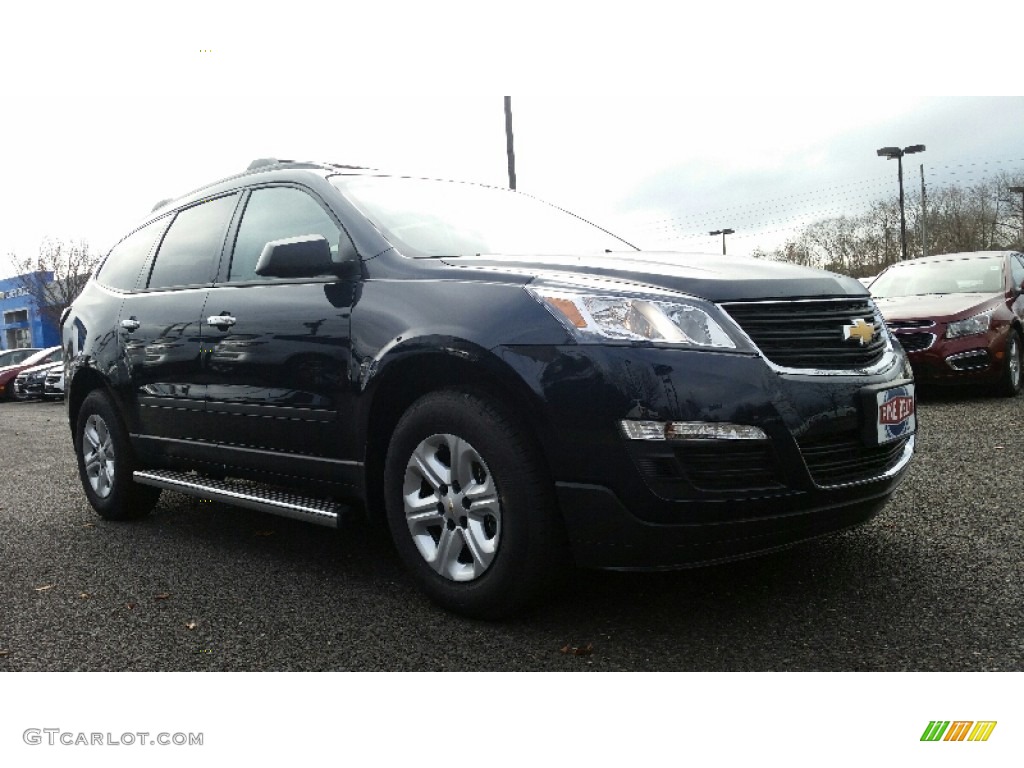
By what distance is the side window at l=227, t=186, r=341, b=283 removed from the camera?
3734mm

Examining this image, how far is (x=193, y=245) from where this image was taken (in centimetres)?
449

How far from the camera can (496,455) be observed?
2760mm

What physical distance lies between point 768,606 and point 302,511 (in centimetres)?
175

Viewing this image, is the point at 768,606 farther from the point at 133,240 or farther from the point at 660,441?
the point at 133,240

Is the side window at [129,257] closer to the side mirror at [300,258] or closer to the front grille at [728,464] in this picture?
the side mirror at [300,258]

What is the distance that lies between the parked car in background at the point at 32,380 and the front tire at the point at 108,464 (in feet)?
59.9

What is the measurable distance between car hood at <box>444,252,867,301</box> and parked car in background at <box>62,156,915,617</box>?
1 cm

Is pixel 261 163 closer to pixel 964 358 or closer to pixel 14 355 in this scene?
pixel 964 358

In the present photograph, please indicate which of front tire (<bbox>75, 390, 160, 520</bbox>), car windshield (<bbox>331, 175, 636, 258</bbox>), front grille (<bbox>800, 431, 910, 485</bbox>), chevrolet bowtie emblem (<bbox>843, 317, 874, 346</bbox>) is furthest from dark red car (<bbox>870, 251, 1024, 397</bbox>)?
front tire (<bbox>75, 390, 160, 520</bbox>)

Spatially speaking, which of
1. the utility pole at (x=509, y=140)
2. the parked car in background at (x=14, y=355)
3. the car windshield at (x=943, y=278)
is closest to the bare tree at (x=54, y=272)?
the parked car in background at (x=14, y=355)

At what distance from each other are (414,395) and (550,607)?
881 mm

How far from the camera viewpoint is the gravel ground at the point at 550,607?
2648 mm

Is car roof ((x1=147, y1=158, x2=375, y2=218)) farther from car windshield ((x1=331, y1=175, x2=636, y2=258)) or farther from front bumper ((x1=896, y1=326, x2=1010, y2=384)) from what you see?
front bumper ((x1=896, y1=326, x2=1010, y2=384))
